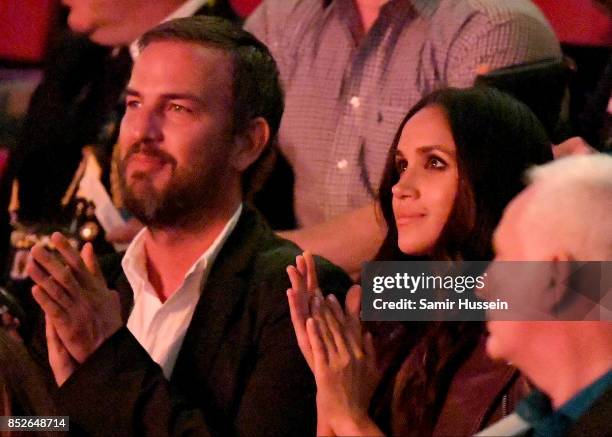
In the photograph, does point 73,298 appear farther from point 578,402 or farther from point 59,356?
point 578,402

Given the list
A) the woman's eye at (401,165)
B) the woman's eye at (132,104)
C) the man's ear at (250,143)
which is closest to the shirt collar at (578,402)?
the woman's eye at (401,165)

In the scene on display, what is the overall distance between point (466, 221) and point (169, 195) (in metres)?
0.47

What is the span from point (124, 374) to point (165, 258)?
0.26 m

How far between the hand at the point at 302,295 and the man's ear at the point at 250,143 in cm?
35

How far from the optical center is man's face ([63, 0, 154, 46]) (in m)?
2.72

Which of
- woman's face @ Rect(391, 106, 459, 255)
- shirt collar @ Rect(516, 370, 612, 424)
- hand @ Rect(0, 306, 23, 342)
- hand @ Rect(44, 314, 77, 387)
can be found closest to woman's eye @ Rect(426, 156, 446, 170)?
woman's face @ Rect(391, 106, 459, 255)

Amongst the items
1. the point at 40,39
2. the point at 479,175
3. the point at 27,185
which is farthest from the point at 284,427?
the point at 40,39

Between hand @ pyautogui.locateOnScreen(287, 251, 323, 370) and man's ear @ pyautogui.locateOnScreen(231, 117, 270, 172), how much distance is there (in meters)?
0.35

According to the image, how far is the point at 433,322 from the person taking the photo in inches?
71.1

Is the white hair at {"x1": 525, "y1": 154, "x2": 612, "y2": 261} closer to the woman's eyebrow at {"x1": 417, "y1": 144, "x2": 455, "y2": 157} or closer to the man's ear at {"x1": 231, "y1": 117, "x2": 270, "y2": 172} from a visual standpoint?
the woman's eyebrow at {"x1": 417, "y1": 144, "x2": 455, "y2": 157}

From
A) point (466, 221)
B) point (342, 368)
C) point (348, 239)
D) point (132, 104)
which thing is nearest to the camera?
point (342, 368)

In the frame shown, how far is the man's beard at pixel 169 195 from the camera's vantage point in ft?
6.51

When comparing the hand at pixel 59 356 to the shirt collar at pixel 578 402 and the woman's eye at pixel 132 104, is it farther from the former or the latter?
the shirt collar at pixel 578 402

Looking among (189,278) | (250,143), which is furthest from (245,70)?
(189,278)
